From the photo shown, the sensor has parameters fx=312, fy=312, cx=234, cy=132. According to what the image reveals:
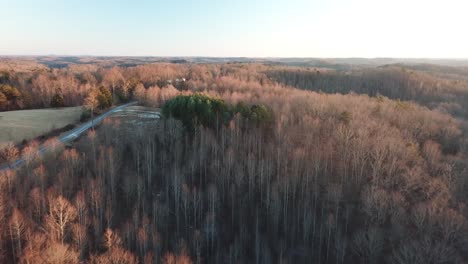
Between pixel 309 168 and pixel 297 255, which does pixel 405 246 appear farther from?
pixel 309 168

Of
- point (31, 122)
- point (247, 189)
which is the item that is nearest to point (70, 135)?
point (31, 122)

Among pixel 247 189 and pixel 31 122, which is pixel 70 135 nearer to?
pixel 31 122

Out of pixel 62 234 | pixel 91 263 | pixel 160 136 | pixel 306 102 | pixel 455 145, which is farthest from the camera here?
pixel 306 102

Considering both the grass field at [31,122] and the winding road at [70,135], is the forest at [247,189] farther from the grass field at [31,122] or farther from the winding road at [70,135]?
the grass field at [31,122]

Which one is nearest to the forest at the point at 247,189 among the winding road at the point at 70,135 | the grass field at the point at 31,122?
the winding road at the point at 70,135

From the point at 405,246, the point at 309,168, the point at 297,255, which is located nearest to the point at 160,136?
the point at 309,168
